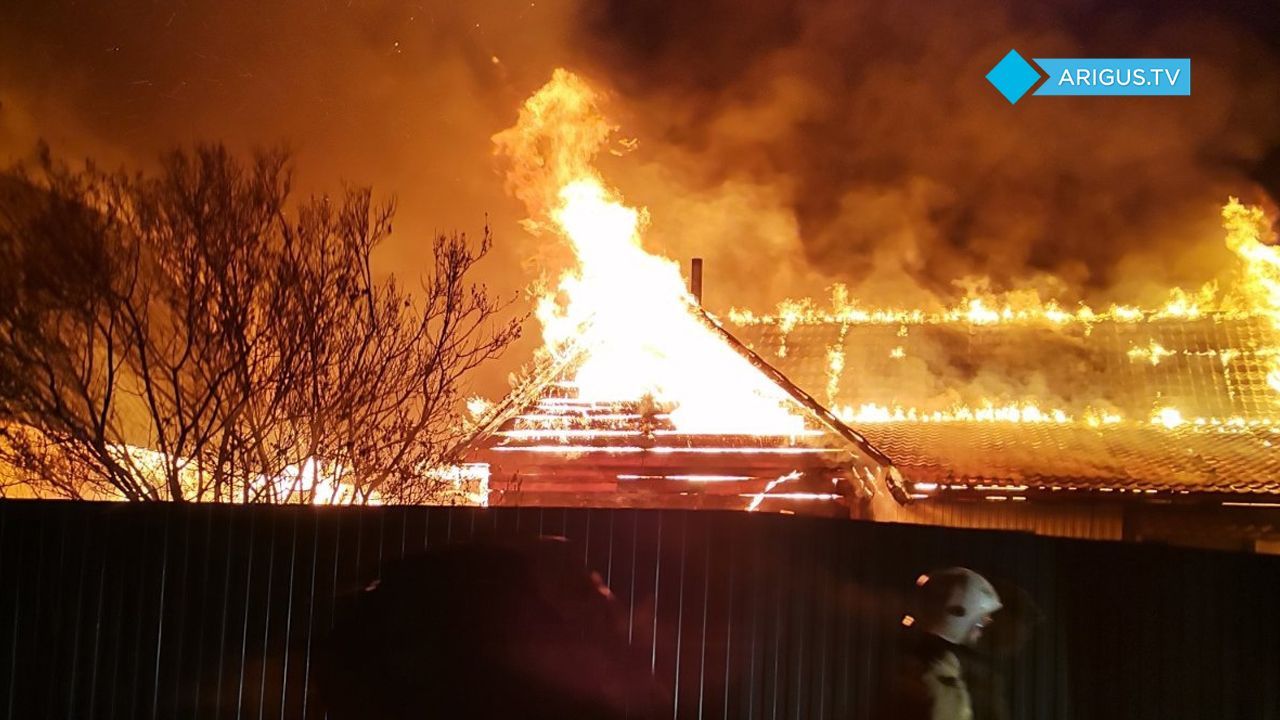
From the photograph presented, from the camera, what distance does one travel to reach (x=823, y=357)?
2009 cm

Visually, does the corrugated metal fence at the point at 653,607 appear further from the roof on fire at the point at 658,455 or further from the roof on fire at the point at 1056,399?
the roof on fire at the point at 1056,399

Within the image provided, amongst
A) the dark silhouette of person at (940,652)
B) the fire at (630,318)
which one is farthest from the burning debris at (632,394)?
the dark silhouette of person at (940,652)

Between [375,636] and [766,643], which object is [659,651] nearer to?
[766,643]

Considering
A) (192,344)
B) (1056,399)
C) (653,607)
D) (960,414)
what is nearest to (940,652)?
(653,607)

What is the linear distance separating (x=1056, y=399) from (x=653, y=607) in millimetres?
14025

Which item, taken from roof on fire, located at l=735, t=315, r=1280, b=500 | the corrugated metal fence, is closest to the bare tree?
the corrugated metal fence

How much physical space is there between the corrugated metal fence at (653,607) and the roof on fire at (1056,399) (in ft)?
25.0

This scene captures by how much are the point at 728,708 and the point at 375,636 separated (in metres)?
2.15

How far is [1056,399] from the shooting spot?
1836 centimetres

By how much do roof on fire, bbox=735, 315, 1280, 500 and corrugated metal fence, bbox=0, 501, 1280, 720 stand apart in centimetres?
762

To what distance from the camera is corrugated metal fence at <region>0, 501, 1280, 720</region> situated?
6.29m

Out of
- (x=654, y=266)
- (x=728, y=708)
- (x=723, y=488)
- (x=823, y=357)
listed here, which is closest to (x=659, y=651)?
(x=728, y=708)

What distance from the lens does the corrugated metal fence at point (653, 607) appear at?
20.6 ft

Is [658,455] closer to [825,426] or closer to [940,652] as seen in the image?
[825,426]
